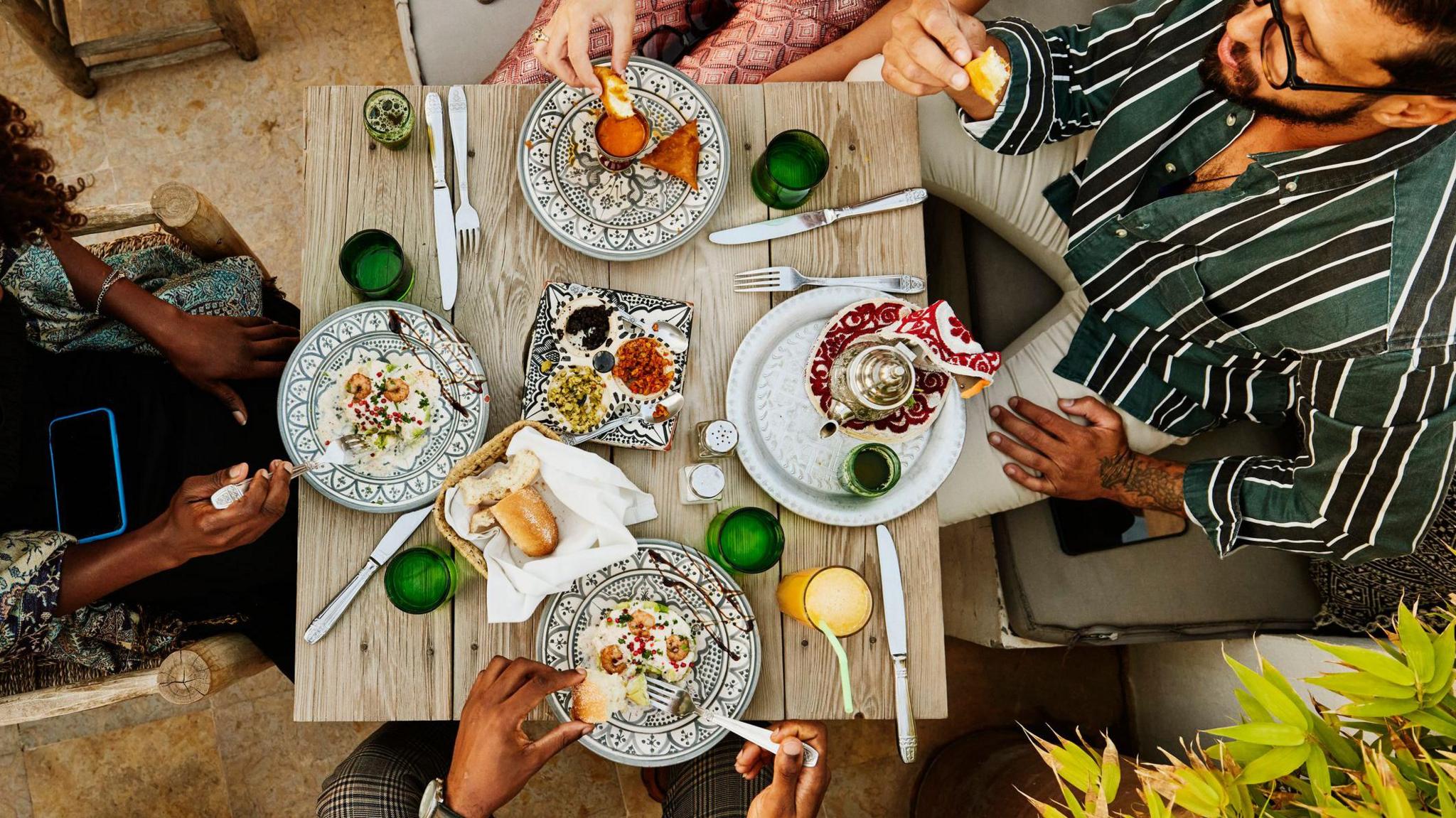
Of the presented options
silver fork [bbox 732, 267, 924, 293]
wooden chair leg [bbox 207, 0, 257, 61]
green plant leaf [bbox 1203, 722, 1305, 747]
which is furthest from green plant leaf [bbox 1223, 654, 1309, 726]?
wooden chair leg [bbox 207, 0, 257, 61]

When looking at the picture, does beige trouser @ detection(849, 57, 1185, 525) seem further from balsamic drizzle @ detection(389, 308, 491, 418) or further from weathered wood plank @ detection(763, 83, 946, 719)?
balsamic drizzle @ detection(389, 308, 491, 418)

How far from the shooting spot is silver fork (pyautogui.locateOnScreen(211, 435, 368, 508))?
1189 millimetres

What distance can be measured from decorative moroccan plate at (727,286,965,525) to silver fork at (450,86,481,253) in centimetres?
47

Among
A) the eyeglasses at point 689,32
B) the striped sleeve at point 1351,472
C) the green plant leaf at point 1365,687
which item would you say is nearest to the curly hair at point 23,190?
the eyeglasses at point 689,32

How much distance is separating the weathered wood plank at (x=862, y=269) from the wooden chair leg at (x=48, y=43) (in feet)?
6.48

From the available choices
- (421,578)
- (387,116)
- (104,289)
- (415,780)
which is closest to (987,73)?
(387,116)

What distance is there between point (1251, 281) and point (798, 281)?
0.77 meters

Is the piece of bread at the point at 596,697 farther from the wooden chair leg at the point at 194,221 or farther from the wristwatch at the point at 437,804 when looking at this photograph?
the wooden chair leg at the point at 194,221

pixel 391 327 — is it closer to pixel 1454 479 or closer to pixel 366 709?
pixel 366 709

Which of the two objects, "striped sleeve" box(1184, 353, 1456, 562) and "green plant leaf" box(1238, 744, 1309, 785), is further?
"striped sleeve" box(1184, 353, 1456, 562)

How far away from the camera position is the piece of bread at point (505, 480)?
112 centimetres

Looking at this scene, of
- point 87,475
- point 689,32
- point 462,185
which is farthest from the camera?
point 689,32

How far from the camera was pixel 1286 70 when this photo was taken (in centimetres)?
117

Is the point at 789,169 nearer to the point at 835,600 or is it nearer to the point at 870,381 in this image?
the point at 870,381
